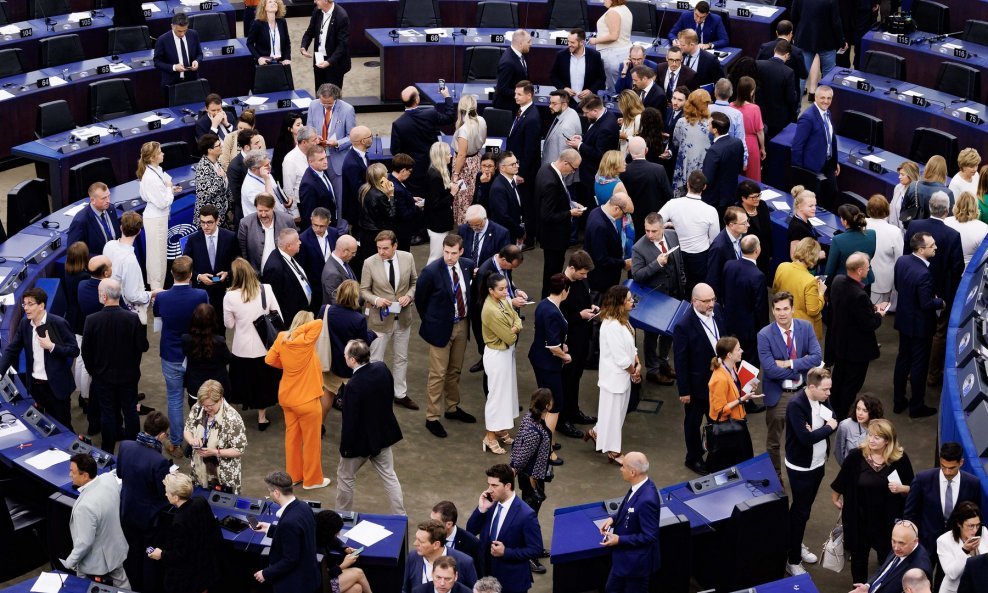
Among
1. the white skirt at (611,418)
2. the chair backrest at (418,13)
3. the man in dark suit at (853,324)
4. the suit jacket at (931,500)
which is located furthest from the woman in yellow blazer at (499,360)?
the chair backrest at (418,13)

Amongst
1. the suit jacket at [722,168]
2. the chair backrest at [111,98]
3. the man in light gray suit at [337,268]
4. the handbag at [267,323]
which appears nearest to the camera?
the handbag at [267,323]

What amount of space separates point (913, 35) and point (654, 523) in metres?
10.2

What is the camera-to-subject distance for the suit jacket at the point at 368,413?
8.87 m

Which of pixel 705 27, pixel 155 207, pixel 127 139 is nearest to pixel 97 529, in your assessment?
pixel 155 207

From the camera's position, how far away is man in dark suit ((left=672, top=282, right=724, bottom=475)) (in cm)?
962

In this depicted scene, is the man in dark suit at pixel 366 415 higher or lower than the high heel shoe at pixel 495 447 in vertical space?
higher

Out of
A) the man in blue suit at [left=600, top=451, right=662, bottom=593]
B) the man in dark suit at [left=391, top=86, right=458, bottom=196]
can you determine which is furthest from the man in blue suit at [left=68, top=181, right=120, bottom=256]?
the man in blue suit at [left=600, top=451, right=662, bottom=593]

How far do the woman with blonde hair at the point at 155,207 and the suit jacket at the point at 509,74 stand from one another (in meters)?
3.82

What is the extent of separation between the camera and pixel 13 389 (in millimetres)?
9570

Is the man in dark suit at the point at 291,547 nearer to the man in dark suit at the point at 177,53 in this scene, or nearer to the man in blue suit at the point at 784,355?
the man in blue suit at the point at 784,355

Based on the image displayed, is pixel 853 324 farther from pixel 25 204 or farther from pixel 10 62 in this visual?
pixel 10 62

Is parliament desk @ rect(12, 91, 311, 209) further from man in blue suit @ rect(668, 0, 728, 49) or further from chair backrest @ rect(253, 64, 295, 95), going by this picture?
man in blue suit @ rect(668, 0, 728, 49)

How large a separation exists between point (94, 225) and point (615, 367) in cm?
460

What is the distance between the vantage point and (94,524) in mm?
8109
